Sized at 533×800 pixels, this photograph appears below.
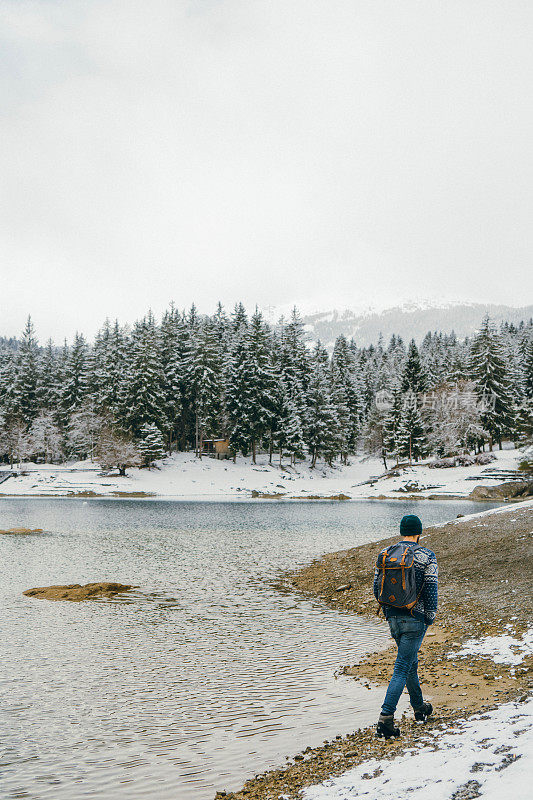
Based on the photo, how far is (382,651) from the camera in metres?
10.8

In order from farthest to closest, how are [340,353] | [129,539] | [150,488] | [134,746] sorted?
[340,353], [150,488], [129,539], [134,746]

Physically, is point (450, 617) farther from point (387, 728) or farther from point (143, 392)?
point (143, 392)

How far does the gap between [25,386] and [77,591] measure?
70629 mm

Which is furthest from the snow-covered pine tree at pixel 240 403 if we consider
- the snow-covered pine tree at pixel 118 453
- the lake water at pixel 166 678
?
the lake water at pixel 166 678

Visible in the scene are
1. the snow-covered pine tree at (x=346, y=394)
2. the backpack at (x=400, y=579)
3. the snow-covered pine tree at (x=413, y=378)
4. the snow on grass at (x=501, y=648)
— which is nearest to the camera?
the backpack at (x=400, y=579)

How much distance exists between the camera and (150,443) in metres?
65.0

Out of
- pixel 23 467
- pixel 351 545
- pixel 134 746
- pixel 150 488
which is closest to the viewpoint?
pixel 134 746

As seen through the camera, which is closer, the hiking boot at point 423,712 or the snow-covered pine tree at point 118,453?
the hiking boot at point 423,712

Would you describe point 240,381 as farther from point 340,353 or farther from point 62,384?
point 340,353

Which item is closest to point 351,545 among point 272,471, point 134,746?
point 134,746

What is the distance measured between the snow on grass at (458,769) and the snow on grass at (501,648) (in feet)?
10.4

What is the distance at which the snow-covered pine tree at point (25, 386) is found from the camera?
257 feet

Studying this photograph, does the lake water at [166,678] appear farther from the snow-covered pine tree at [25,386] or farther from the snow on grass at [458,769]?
the snow-covered pine tree at [25,386]

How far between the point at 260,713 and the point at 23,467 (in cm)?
7030
